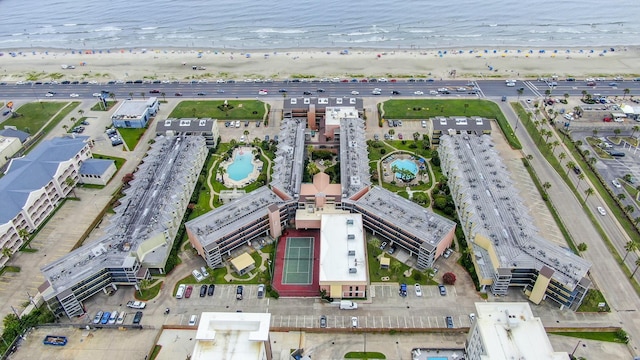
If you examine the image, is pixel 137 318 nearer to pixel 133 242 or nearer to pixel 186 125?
pixel 133 242

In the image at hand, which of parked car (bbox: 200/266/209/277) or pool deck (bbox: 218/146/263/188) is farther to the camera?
pool deck (bbox: 218/146/263/188)

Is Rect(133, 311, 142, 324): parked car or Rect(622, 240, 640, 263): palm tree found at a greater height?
Rect(622, 240, 640, 263): palm tree

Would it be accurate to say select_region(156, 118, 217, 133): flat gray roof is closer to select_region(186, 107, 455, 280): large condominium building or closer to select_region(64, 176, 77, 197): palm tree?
select_region(64, 176, 77, 197): palm tree

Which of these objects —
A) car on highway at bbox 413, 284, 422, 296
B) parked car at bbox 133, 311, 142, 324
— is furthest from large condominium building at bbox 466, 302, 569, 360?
parked car at bbox 133, 311, 142, 324

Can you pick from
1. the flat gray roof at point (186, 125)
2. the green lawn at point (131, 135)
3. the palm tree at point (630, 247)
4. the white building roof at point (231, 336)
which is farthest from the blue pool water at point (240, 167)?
the palm tree at point (630, 247)

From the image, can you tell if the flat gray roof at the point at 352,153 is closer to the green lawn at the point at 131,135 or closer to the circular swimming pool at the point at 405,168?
the circular swimming pool at the point at 405,168

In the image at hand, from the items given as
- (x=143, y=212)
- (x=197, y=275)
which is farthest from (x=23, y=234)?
(x=197, y=275)

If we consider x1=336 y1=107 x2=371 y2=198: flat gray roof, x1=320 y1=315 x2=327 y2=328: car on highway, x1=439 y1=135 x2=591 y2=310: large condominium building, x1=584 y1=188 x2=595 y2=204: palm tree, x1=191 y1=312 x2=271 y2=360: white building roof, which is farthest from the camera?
x1=584 y1=188 x2=595 y2=204: palm tree
